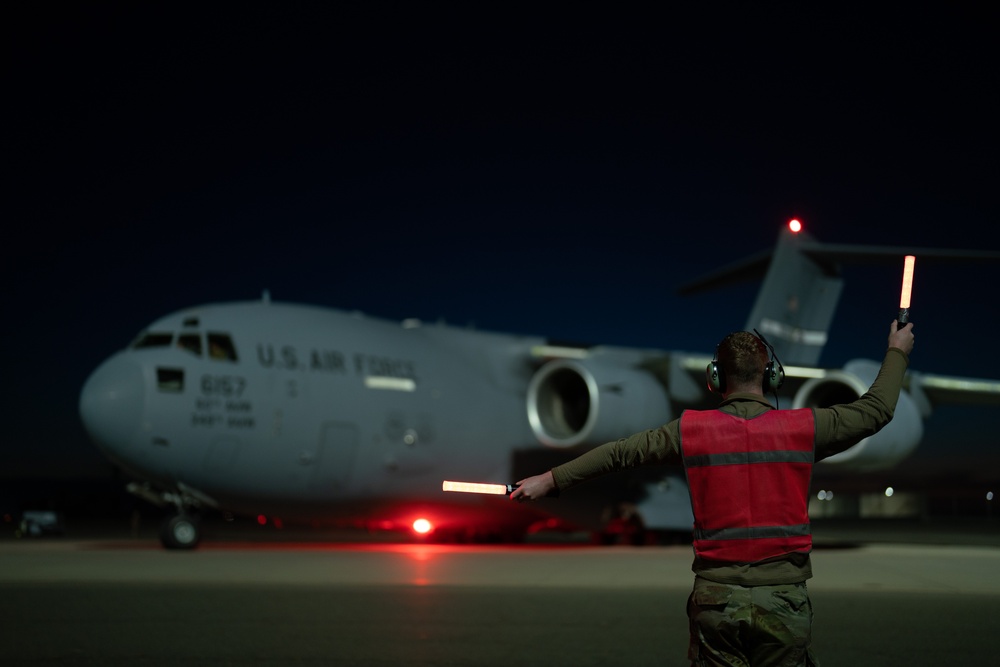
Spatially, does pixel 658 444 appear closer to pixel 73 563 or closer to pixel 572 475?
pixel 572 475

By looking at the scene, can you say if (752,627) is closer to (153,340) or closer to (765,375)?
(765,375)

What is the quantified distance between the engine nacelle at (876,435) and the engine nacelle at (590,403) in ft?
7.08

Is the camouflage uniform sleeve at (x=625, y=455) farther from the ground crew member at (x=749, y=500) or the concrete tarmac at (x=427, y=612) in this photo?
the concrete tarmac at (x=427, y=612)

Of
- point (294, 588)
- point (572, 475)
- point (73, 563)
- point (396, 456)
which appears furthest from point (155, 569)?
point (572, 475)

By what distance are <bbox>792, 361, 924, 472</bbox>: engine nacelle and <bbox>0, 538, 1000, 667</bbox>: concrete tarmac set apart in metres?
3.55

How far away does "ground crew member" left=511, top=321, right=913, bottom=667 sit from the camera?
9.14 feet

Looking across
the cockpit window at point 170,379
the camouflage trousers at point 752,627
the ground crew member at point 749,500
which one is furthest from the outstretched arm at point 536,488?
the cockpit window at point 170,379

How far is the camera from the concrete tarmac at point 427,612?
18.4ft

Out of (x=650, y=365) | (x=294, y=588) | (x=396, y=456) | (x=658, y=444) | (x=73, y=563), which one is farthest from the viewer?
(x=650, y=365)

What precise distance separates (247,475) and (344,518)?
212 centimetres

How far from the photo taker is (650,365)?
696 inches

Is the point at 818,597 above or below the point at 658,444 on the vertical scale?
below

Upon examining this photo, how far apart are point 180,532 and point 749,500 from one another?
12265 mm

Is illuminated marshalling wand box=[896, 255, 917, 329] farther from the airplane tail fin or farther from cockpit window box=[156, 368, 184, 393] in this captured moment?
the airplane tail fin
